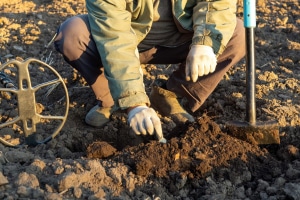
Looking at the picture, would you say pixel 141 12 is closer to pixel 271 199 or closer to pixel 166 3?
pixel 166 3

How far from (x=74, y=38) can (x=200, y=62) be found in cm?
84

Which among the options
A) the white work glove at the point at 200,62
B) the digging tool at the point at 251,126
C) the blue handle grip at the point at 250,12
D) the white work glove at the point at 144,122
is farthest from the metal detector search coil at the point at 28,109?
the blue handle grip at the point at 250,12

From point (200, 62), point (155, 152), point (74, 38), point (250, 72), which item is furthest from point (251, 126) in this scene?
point (74, 38)

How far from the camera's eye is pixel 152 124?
270 cm

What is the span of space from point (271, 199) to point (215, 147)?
1.37 ft

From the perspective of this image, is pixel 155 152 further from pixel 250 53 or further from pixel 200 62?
pixel 250 53

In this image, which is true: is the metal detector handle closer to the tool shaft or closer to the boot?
the tool shaft

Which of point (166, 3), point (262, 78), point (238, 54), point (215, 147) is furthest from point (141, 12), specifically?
point (262, 78)

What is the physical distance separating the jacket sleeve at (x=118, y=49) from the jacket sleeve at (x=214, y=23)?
35 cm

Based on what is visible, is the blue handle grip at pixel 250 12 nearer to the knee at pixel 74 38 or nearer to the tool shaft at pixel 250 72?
the tool shaft at pixel 250 72

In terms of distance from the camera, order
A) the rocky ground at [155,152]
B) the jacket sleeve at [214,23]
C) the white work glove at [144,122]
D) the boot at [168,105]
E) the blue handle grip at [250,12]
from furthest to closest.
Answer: the boot at [168,105] → the jacket sleeve at [214,23] → the blue handle grip at [250,12] → the white work glove at [144,122] → the rocky ground at [155,152]

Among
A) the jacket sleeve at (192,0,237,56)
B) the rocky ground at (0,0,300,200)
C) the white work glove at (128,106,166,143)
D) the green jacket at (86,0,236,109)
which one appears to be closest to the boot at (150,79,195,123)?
the rocky ground at (0,0,300,200)

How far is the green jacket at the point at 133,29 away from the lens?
291cm

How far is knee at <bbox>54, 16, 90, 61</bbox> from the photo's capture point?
10.9 feet
